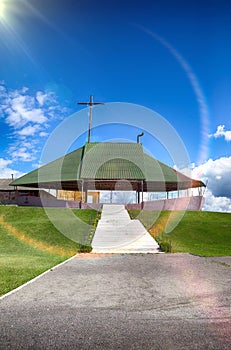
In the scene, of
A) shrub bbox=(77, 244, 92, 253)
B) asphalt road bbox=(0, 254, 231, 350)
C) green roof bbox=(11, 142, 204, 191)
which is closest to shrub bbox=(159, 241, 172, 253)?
shrub bbox=(77, 244, 92, 253)

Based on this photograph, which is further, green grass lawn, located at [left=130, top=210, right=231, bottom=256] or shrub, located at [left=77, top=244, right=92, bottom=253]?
green grass lawn, located at [left=130, top=210, right=231, bottom=256]

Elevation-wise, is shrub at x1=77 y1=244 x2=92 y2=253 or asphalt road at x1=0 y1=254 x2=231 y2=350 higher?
asphalt road at x1=0 y1=254 x2=231 y2=350

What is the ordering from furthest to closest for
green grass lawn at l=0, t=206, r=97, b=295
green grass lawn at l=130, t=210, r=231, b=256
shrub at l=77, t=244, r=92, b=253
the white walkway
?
green grass lawn at l=130, t=210, r=231, b=256 < the white walkway < shrub at l=77, t=244, r=92, b=253 < green grass lawn at l=0, t=206, r=97, b=295

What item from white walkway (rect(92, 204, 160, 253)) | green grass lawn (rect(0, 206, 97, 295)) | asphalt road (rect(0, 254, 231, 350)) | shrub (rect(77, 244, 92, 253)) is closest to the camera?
asphalt road (rect(0, 254, 231, 350))

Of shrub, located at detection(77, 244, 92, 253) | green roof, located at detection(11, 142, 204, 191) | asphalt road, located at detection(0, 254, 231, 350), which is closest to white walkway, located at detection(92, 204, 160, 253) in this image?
shrub, located at detection(77, 244, 92, 253)

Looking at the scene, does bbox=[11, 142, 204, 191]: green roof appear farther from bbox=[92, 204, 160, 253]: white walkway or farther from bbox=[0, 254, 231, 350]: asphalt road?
bbox=[0, 254, 231, 350]: asphalt road

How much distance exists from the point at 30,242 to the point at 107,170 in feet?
49.9

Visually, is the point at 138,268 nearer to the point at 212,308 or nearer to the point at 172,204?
the point at 212,308

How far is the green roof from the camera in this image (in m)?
31.1

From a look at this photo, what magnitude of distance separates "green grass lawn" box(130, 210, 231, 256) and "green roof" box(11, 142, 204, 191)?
15.7ft

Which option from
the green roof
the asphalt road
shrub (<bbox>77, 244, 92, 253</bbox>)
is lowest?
shrub (<bbox>77, 244, 92, 253</bbox>)

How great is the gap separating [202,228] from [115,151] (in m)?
17.5

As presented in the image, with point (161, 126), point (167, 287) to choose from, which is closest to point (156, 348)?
point (167, 287)

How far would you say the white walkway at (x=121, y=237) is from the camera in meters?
17.4
